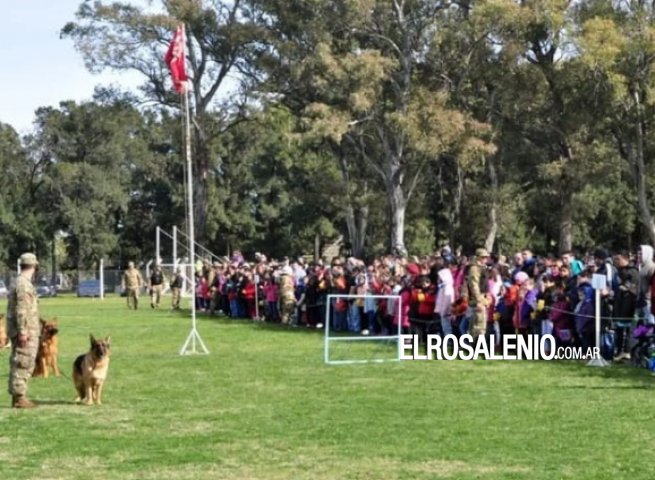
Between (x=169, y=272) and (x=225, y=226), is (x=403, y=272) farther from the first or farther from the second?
(x=225, y=226)

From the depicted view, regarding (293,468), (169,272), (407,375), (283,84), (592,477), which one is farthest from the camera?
(169,272)

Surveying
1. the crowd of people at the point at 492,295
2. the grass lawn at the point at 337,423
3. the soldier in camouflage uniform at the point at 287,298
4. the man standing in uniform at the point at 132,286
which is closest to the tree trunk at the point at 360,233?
the man standing in uniform at the point at 132,286

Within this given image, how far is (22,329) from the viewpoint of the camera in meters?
12.1

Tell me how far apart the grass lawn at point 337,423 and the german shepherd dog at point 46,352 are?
499 millimetres

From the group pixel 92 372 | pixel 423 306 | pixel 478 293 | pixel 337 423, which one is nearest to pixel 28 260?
pixel 92 372

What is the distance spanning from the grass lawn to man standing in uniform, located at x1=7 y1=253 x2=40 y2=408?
37 cm

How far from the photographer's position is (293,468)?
859 cm

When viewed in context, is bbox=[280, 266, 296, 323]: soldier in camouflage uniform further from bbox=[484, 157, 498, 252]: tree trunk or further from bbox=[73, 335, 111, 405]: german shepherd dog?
bbox=[484, 157, 498, 252]: tree trunk

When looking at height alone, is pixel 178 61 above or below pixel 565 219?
above

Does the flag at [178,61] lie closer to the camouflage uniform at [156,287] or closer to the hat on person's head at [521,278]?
the hat on person's head at [521,278]

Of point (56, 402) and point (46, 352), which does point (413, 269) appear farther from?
point (56, 402)

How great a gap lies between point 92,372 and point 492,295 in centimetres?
845

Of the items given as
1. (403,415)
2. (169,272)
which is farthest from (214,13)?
(403,415)

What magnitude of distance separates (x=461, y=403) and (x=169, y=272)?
4429cm
